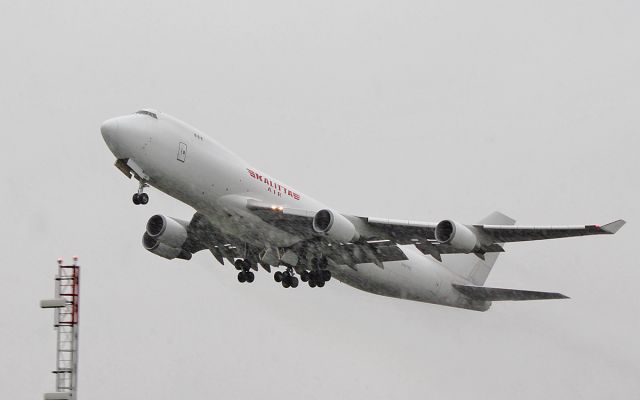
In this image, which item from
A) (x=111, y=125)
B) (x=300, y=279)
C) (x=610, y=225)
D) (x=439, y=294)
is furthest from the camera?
(x=439, y=294)

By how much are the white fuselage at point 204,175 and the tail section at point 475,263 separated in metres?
7.70

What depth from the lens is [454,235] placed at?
1638 inches

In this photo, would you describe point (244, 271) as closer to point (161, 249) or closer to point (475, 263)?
point (161, 249)

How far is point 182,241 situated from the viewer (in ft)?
161

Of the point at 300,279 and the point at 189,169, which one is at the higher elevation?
the point at 189,169

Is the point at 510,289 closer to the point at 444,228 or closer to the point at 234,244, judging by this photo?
the point at 444,228

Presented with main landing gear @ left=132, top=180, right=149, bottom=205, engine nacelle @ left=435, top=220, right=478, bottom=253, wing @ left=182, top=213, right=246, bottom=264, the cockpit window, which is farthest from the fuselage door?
engine nacelle @ left=435, top=220, right=478, bottom=253

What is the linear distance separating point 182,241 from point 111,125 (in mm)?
10823

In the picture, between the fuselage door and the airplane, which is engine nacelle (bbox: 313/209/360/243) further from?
the fuselage door

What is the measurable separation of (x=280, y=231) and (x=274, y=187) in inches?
76.4

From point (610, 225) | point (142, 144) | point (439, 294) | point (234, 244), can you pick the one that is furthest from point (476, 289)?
point (142, 144)

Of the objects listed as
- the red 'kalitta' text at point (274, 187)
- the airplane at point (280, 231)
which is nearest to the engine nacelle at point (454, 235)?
the airplane at point (280, 231)

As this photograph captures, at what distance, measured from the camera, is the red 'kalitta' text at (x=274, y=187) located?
43.5 meters

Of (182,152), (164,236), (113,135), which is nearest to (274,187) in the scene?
(182,152)
